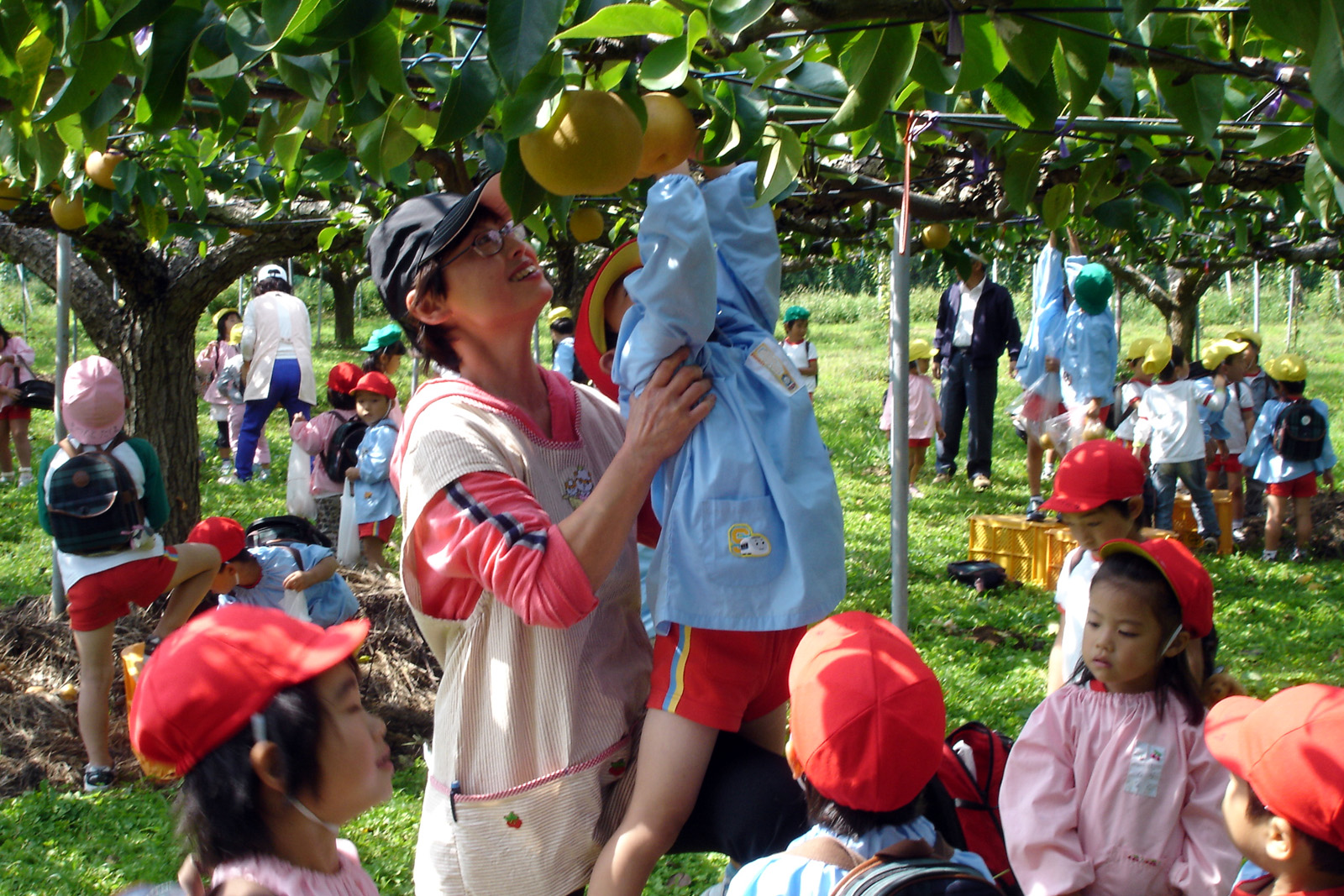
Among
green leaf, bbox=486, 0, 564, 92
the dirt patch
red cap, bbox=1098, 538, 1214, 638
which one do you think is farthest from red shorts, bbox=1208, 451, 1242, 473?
green leaf, bbox=486, 0, 564, 92

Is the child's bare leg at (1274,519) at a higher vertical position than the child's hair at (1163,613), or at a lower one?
lower

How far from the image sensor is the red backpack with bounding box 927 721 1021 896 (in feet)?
7.28

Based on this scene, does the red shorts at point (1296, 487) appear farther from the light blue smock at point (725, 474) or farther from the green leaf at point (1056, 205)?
the light blue smock at point (725, 474)

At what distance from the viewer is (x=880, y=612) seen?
536cm

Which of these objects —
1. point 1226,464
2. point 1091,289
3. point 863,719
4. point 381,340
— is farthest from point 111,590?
point 1226,464

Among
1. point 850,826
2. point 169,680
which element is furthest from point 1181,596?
point 169,680

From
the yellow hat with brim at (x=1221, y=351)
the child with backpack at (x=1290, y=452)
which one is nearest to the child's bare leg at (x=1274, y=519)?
the child with backpack at (x=1290, y=452)

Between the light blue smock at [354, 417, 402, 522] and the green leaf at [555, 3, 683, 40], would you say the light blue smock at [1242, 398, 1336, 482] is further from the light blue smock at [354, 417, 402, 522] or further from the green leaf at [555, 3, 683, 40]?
the green leaf at [555, 3, 683, 40]

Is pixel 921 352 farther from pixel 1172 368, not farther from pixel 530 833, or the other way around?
pixel 530 833

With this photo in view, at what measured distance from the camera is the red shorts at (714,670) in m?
1.44

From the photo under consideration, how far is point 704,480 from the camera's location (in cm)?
146

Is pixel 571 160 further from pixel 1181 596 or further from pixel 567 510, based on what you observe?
pixel 1181 596

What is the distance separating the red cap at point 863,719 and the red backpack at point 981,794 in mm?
808

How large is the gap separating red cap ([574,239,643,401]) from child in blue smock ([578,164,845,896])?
0.20m
